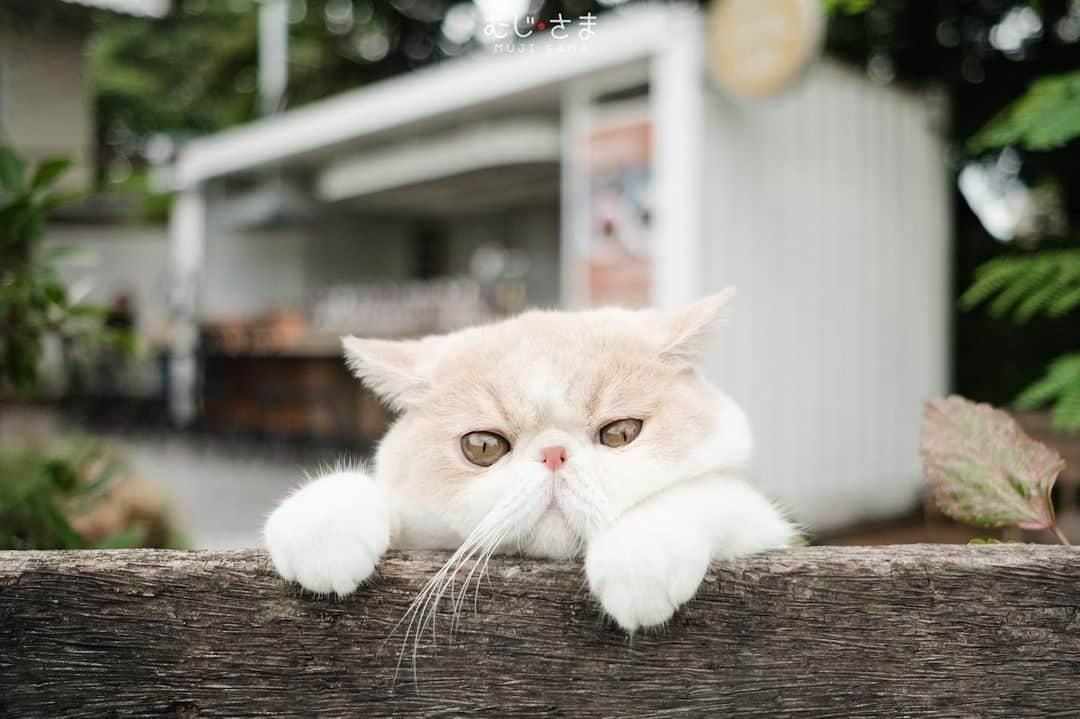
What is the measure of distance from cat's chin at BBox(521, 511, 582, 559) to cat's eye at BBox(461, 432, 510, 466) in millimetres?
123

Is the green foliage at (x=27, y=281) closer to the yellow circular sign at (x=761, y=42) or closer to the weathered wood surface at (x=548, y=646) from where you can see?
the weathered wood surface at (x=548, y=646)

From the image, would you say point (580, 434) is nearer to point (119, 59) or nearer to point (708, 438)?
point (708, 438)

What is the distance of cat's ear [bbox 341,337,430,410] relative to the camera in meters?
1.20

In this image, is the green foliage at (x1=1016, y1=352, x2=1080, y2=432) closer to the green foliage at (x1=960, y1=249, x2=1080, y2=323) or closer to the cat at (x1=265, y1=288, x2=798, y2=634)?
the green foliage at (x1=960, y1=249, x2=1080, y2=323)

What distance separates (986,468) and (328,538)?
2.57 feet

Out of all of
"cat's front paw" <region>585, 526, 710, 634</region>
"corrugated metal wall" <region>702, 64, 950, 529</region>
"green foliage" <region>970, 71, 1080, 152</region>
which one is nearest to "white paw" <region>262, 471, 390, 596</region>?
"cat's front paw" <region>585, 526, 710, 634</region>

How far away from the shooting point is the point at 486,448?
3.56ft

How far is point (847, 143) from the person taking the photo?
5.64 meters

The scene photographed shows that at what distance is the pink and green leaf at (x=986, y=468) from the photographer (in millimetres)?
1043

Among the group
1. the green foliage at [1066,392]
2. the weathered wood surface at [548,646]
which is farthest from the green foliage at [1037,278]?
the weathered wood surface at [548,646]

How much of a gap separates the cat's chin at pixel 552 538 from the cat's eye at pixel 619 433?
131 mm

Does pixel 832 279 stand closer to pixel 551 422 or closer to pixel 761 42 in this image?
pixel 761 42

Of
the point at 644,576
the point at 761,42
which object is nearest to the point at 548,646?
the point at 644,576

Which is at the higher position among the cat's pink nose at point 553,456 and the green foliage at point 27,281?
the green foliage at point 27,281
